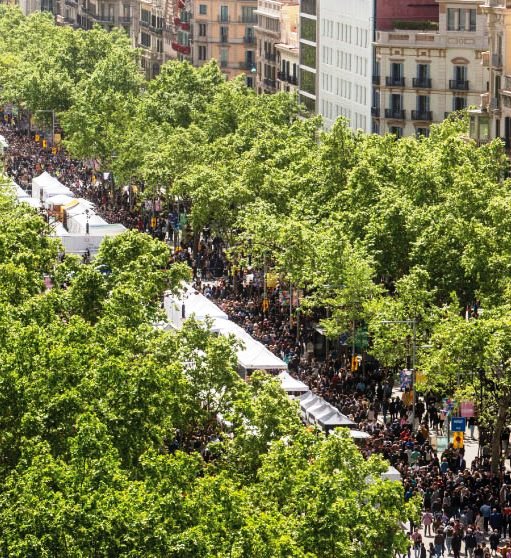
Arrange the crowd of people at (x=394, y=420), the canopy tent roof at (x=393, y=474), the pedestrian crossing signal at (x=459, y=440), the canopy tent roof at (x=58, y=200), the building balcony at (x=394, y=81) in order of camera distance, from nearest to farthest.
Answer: the crowd of people at (x=394, y=420)
the canopy tent roof at (x=393, y=474)
the pedestrian crossing signal at (x=459, y=440)
the canopy tent roof at (x=58, y=200)
the building balcony at (x=394, y=81)

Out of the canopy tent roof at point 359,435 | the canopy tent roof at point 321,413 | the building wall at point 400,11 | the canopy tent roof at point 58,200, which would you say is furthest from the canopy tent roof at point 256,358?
the building wall at point 400,11

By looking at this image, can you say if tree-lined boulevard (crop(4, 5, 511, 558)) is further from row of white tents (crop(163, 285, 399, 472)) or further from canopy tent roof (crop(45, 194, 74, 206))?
canopy tent roof (crop(45, 194, 74, 206))

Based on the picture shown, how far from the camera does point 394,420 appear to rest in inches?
4486

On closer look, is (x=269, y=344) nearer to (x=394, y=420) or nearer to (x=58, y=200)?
(x=394, y=420)

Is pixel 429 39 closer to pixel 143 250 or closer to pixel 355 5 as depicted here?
pixel 355 5

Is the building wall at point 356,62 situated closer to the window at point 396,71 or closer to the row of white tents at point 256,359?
the window at point 396,71

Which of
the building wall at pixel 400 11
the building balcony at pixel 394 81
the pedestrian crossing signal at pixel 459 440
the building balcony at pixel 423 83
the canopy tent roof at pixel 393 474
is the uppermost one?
the building wall at pixel 400 11

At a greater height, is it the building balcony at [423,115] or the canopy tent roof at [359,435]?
the canopy tent roof at [359,435]

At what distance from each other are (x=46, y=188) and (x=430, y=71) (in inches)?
1179

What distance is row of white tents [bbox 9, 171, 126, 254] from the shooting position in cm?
15800

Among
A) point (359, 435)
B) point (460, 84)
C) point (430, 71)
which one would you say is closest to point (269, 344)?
point (359, 435)

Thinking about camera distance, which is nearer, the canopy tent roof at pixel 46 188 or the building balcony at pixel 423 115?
the building balcony at pixel 423 115

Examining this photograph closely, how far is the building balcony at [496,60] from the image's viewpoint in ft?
507

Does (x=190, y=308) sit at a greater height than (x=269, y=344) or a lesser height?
greater
